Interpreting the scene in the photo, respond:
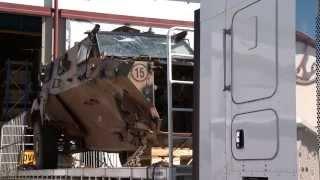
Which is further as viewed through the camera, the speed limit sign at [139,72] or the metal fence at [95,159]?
the metal fence at [95,159]

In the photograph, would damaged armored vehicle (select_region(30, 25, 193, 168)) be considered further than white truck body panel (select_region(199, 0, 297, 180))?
Yes

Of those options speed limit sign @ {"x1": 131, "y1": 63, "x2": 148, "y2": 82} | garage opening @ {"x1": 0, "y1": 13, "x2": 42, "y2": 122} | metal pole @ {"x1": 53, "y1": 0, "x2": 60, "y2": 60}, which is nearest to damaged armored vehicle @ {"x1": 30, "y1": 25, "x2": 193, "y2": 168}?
speed limit sign @ {"x1": 131, "y1": 63, "x2": 148, "y2": 82}

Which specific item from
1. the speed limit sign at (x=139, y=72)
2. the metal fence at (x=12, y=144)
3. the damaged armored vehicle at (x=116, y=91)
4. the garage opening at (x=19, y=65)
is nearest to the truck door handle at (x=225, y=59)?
the damaged armored vehicle at (x=116, y=91)

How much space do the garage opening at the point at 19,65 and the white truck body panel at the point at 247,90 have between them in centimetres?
1419

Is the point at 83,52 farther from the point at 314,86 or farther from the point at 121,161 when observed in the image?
the point at 314,86

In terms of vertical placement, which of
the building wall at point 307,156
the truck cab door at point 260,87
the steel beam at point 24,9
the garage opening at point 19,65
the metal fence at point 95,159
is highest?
the steel beam at point 24,9

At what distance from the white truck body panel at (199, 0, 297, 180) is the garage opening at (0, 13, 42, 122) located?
14.2 m

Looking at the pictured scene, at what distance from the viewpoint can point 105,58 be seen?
613 centimetres

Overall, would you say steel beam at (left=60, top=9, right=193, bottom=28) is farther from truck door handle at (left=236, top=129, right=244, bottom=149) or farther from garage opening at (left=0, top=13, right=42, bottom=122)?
truck door handle at (left=236, top=129, right=244, bottom=149)

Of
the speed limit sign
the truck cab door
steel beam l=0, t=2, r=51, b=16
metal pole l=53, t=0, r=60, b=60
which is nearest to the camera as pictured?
the truck cab door

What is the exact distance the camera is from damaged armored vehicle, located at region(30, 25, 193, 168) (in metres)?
5.75

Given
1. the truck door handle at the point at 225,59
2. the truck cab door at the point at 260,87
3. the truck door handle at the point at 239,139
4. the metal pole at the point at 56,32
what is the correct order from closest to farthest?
the truck cab door at the point at 260,87
the truck door handle at the point at 239,139
the truck door handle at the point at 225,59
the metal pole at the point at 56,32

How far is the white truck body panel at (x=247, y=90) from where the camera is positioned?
321cm

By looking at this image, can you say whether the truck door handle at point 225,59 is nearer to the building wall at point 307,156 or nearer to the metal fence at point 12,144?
the building wall at point 307,156
